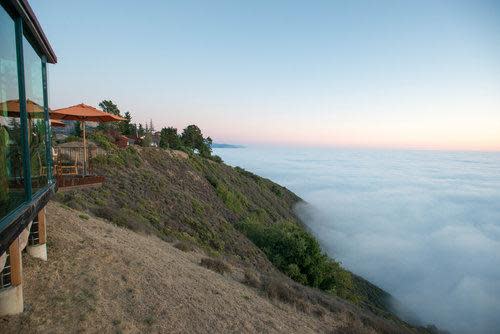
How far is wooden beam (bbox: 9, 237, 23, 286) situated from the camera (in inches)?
171

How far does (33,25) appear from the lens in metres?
3.87

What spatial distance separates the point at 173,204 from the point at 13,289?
16.1 m

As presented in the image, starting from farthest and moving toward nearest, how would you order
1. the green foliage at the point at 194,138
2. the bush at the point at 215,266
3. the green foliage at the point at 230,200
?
1. the green foliage at the point at 194,138
2. the green foliage at the point at 230,200
3. the bush at the point at 215,266

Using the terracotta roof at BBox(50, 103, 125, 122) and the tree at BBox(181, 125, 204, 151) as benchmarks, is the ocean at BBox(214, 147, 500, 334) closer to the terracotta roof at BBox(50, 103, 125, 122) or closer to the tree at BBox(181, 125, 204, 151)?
the tree at BBox(181, 125, 204, 151)

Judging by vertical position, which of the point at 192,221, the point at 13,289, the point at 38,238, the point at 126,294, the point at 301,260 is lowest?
the point at 301,260

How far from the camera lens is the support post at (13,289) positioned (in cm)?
446

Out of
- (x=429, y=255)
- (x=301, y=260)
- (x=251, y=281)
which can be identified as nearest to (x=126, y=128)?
(x=301, y=260)

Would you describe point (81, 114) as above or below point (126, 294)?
above

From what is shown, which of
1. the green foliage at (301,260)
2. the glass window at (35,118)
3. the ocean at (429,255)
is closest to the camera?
the glass window at (35,118)

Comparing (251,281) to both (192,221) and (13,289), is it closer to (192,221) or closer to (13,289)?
Result: (13,289)

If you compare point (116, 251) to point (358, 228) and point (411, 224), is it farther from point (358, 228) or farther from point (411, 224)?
point (411, 224)

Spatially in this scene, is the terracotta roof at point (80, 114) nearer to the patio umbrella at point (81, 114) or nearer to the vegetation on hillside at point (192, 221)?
the patio umbrella at point (81, 114)

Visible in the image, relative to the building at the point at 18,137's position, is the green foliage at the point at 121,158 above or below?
below

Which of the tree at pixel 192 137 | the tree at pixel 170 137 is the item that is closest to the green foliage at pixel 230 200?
the tree at pixel 170 137
